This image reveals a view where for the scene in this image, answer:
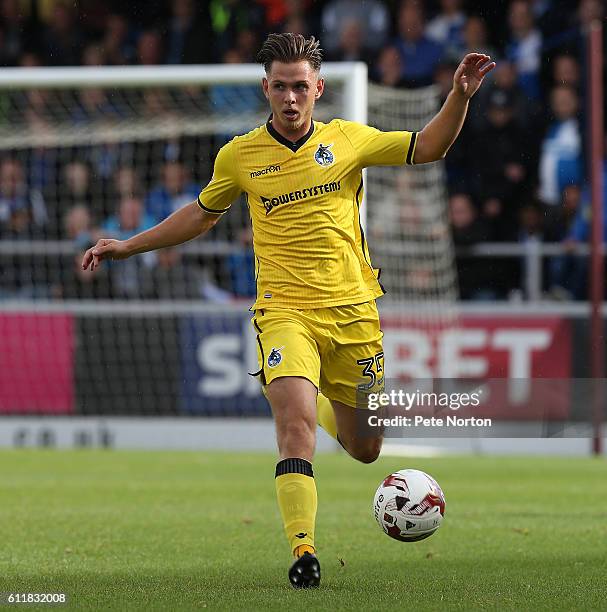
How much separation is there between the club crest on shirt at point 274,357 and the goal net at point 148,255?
7.29 m

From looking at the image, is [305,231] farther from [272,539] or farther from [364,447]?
[272,539]

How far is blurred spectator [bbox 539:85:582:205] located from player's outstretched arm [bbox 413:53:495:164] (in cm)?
958

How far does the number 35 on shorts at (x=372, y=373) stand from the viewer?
21.3 feet

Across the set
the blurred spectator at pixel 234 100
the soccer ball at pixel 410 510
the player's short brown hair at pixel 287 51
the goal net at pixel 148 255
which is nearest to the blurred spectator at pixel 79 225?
the goal net at pixel 148 255

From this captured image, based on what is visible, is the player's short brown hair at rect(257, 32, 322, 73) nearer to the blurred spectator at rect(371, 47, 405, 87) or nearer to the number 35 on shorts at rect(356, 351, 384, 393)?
the number 35 on shorts at rect(356, 351, 384, 393)

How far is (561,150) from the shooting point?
614 inches

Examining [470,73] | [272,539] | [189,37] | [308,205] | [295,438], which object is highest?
[189,37]

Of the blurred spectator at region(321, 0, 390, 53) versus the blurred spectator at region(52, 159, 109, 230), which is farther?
the blurred spectator at region(321, 0, 390, 53)

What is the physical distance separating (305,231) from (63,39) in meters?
13.7

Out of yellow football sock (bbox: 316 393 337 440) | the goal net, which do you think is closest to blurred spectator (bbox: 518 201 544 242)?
the goal net

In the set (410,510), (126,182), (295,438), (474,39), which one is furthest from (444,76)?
(295,438)

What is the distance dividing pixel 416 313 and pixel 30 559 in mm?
7798

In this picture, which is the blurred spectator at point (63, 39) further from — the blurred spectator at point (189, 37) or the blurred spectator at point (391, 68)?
the blurred spectator at point (391, 68)

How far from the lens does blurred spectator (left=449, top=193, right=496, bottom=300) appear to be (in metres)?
15.2
